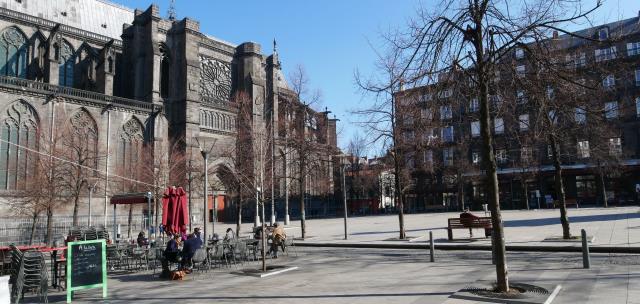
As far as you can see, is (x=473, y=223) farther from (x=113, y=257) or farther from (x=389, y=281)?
(x=113, y=257)

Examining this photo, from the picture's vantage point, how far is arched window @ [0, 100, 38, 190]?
36312 mm

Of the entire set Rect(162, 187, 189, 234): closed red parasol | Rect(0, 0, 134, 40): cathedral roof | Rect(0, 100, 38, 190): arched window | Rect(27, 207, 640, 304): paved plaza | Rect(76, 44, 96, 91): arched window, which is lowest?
Rect(27, 207, 640, 304): paved plaza

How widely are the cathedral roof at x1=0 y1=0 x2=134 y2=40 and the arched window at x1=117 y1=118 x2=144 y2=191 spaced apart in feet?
53.4

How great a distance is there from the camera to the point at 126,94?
51719 millimetres

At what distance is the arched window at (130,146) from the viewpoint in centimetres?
4350

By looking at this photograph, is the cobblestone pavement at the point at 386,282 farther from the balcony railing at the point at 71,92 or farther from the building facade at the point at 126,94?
the balcony railing at the point at 71,92

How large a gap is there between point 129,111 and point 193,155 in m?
7.60

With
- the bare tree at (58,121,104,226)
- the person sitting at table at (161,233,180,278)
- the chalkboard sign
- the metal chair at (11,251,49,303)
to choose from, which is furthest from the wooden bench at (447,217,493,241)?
the bare tree at (58,121,104,226)

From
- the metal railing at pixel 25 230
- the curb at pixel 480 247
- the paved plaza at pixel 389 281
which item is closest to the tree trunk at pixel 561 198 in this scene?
the paved plaza at pixel 389 281

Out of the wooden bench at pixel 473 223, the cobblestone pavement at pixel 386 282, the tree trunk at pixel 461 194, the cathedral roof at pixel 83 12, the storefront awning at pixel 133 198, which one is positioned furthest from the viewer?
the tree trunk at pixel 461 194

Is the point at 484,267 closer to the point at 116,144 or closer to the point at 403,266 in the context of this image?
the point at 403,266

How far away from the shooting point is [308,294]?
897cm

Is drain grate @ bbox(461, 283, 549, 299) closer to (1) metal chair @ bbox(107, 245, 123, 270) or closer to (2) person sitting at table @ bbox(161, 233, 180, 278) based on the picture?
(2) person sitting at table @ bbox(161, 233, 180, 278)

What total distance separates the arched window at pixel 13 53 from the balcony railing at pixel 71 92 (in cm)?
571
